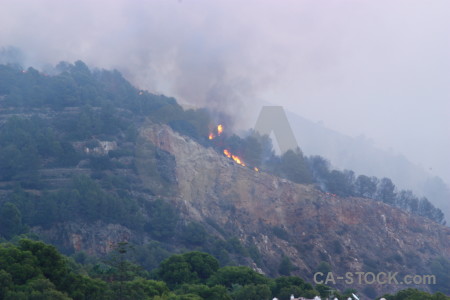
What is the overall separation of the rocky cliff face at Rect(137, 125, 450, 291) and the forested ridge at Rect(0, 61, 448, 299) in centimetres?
378

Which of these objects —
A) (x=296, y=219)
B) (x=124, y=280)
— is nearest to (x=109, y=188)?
(x=296, y=219)

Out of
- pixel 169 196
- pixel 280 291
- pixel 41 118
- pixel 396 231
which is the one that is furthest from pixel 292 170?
pixel 280 291

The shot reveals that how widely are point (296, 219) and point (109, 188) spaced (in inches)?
1328

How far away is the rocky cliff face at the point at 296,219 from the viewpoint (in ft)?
294

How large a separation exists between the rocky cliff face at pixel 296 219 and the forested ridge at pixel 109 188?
378cm

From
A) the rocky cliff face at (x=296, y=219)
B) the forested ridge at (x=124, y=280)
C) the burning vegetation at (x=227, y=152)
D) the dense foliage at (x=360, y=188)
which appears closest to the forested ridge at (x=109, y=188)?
the forested ridge at (x=124, y=280)

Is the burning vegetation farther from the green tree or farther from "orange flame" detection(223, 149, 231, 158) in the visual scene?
the green tree

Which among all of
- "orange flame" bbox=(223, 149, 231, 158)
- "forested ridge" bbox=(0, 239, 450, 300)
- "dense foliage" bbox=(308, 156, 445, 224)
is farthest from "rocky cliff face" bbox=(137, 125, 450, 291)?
"forested ridge" bbox=(0, 239, 450, 300)

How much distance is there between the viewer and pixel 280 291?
4997 cm

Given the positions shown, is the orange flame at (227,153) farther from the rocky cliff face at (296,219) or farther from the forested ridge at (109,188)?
the rocky cliff face at (296,219)

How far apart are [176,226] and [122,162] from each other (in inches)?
621

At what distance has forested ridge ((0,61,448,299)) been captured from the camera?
4378 centimetres

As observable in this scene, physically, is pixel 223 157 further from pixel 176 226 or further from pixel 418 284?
pixel 418 284

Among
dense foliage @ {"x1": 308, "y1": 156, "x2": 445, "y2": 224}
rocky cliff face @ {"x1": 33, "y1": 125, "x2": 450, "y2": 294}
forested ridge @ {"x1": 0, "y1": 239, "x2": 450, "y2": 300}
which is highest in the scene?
dense foliage @ {"x1": 308, "y1": 156, "x2": 445, "y2": 224}
